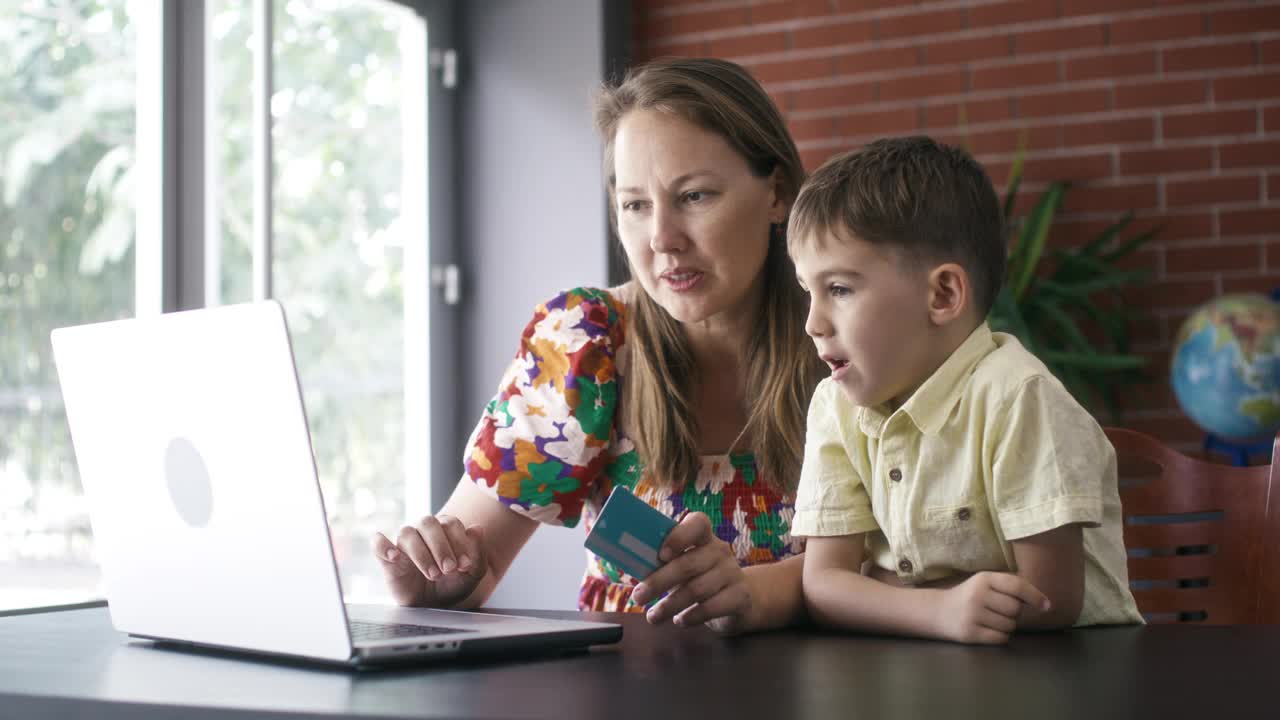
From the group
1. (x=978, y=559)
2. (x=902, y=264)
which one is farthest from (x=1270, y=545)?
(x=902, y=264)

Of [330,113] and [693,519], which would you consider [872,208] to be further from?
[330,113]

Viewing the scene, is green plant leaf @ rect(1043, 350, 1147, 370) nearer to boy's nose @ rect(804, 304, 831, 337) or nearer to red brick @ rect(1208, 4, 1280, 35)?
red brick @ rect(1208, 4, 1280, 35)

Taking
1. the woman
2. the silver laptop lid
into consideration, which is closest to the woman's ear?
the woman

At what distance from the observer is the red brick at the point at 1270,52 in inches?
141

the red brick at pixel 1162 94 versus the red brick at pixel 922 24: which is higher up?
the red brick at pixel 922 24

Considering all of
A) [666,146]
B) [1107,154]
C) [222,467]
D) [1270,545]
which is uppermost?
[1107,154]

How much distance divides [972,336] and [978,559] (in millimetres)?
208

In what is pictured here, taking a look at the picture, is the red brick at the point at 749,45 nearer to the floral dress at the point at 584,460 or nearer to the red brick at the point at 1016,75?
the red brick at the point at 1016,75

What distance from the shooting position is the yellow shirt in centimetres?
108

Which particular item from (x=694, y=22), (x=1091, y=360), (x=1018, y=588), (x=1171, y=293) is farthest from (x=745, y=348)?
(x=694, y=22)

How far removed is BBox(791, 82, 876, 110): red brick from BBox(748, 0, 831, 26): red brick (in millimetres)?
249

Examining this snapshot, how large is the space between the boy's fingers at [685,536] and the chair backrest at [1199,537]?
694 mm

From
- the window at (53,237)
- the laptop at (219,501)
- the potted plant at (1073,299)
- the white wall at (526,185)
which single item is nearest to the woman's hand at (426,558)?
the laptop at (219,501)

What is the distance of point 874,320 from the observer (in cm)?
116
